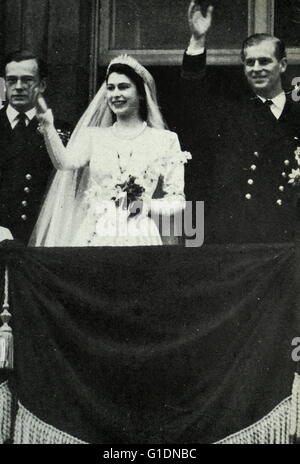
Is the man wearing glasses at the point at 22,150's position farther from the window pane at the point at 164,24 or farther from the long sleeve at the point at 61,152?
the window pane at the point at 164,24

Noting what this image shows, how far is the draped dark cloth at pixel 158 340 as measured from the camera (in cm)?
379

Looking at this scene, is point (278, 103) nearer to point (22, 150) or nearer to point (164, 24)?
point (164, 24)

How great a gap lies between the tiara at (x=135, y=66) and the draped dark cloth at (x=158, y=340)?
3.43 feet

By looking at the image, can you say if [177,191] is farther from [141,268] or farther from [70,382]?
[70,382]

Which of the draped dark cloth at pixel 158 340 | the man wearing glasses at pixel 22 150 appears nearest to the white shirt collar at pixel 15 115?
the man wearing glasses at pixel 22 150

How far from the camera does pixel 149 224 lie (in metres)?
4.39

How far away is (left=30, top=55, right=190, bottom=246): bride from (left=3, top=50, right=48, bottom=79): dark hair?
153 mm

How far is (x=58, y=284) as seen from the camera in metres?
3.93

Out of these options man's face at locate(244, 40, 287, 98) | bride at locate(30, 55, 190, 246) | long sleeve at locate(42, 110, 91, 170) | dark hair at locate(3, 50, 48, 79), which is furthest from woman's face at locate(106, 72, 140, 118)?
man's face at locate(244, 40, 287, 98)

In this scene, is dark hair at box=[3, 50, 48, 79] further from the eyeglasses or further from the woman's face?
the woman's face

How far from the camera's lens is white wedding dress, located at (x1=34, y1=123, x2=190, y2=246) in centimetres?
440

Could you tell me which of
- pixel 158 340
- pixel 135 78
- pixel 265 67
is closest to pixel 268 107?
pixel 265 67

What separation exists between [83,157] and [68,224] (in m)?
0.31

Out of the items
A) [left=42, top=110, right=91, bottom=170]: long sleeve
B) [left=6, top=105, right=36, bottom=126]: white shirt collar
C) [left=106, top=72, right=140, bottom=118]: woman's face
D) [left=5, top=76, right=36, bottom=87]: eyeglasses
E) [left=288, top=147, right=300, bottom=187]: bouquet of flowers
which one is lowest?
[left=288, top=147, right=300, bottom=187]: bouquet of flowers
